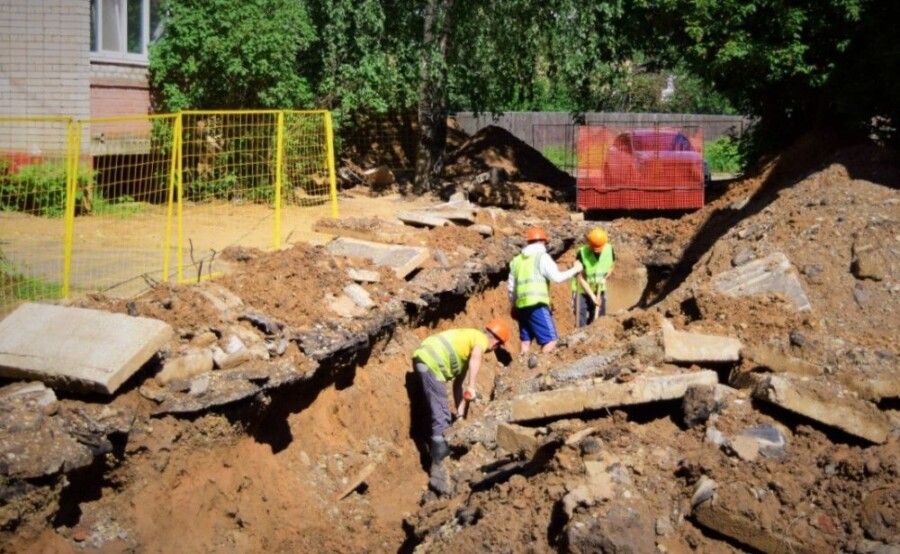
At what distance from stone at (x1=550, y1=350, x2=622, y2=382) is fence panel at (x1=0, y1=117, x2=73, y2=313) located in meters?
4.78

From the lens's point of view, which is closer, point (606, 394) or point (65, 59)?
point (606, 394)

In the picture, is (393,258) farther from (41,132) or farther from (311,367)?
(41,132)

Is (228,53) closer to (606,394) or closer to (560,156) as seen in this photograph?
(606,394)

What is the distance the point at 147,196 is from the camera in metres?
13.2

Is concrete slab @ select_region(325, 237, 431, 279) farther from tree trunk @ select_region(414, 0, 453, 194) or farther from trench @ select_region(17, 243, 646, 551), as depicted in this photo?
tree trunk @ select_region(414, 0, 453, 194)

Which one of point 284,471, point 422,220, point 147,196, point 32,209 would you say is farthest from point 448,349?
point 32,209

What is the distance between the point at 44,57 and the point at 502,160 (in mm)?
8351

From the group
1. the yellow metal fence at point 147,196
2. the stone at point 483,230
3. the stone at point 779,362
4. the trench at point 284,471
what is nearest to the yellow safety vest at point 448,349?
the trench at point 284,471

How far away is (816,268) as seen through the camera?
10492mm

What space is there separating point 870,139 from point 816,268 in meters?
5.84

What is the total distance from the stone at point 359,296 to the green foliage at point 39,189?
3.77 metres

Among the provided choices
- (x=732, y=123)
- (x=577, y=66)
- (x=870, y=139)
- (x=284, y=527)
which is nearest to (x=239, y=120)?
(x=577, y=66)

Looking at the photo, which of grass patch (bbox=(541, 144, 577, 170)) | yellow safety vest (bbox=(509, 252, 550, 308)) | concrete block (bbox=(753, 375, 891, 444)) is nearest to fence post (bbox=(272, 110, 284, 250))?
yellow safety vest (bbox=(509, 252, 550, 308))

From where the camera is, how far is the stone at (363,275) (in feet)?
37.8
